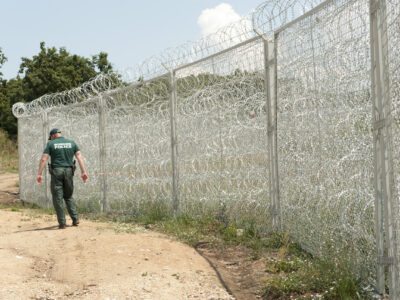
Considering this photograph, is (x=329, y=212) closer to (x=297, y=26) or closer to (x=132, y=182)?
(x=297, y=26)

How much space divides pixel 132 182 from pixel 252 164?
10.9ft

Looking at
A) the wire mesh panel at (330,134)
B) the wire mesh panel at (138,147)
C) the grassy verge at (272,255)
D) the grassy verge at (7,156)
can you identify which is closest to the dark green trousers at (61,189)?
the grassy verge at (272,255)

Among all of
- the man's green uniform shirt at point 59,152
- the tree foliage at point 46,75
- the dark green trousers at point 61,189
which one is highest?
the tree foliage at point 46,75

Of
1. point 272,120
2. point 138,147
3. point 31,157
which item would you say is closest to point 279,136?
point 272,120

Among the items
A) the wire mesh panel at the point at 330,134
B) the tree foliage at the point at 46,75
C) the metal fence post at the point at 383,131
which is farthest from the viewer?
the tree foliage at the point at 46,75

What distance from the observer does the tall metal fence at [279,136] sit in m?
3.26

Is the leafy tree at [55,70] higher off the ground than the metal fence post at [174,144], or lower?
higher

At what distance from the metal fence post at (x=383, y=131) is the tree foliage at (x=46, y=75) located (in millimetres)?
29301

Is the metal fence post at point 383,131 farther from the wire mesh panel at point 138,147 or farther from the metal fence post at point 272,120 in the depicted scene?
the wire mesh panel at point 138,147

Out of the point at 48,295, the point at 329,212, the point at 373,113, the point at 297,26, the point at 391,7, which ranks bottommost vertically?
the point at 48,295

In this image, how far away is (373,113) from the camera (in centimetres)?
327

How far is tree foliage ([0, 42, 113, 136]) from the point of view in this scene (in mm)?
32094

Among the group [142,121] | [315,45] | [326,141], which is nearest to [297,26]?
[315,45]

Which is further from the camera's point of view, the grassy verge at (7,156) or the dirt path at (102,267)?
the grassy verge at (7,156)
